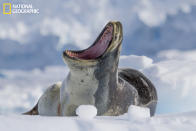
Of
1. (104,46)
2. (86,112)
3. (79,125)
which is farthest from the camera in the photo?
(104,46)

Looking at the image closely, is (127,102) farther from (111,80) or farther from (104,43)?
(104,43)

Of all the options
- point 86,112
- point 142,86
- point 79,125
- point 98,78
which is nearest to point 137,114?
point 86,112

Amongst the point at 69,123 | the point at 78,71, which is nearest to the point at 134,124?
the point at 69,123

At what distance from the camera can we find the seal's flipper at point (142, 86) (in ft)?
23.5

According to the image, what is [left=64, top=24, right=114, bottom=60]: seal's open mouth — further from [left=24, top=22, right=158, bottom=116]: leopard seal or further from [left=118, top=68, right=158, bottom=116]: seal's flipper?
[left=118, top=68, right=158, bottom=116]: seal's flipper

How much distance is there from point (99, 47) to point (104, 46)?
0.27 feet

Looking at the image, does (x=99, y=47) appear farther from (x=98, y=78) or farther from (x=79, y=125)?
(x=79, y=125)

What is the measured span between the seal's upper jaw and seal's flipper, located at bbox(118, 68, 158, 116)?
1732 mm

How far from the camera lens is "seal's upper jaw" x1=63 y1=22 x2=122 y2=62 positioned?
5602 millimetres

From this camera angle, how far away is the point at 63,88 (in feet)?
19.8

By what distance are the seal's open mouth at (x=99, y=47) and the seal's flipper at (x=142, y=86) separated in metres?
1.74

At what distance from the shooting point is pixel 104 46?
5656mm

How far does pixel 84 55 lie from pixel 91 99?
2.35 feet

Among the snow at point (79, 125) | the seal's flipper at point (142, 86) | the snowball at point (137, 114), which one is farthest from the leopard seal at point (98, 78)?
the snow at point (79, 125)
